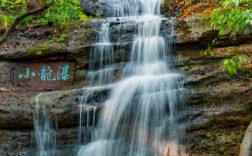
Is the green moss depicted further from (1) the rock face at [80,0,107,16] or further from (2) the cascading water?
(1) the rock face at [80,0,107,16]

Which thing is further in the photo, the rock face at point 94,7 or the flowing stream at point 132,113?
the rock face at point 94,7

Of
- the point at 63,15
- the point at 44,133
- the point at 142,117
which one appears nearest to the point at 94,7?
the point at 63,15

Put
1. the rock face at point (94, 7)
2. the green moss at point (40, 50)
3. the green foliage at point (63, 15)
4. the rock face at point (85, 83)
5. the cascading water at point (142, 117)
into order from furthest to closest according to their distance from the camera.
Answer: the rock face at point (94, 7), the green foliage at point (63, 15), the green moss at point (40, 50), the cascading water at point (142, 117), the rock face at point (85, 83)

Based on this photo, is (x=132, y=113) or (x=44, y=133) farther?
(x=44, y=133)

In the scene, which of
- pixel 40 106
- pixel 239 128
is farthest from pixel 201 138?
pixel 40 106

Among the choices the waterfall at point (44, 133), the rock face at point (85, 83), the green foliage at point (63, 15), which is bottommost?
the waterfall at point (44, 133)

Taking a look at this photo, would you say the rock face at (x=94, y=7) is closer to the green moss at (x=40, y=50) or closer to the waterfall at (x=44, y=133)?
the green moss at (x=40, y=50)

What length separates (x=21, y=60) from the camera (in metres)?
7.61

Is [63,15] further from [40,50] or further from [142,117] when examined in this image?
[142,117]

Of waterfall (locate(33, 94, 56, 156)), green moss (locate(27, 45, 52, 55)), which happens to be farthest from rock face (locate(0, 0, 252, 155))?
waterfall (locate(33, 94, 56, 156))

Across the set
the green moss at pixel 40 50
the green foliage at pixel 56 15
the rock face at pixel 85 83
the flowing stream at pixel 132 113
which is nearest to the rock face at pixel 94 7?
the green foliage at pixel 56 15

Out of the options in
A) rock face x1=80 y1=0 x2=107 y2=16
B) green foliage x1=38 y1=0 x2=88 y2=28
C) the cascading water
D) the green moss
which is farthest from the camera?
rock face x1=80 y1=0 x2=107 y2=16

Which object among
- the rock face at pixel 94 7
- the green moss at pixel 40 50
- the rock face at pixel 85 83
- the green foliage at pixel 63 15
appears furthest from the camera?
the rock face at pixel 94 7

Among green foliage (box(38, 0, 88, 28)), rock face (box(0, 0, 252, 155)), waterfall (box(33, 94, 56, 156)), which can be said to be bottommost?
waterfall (box(33, 94, 56, 156))
